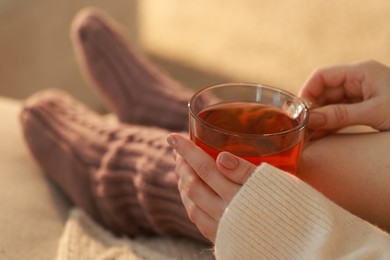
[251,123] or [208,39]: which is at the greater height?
[251,123]

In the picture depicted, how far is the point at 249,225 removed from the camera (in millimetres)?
543

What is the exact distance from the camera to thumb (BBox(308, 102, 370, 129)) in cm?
66

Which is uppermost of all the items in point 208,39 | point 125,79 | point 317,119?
point 317,119

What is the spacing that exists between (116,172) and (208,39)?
1.05 metres

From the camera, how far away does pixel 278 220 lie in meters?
0.54

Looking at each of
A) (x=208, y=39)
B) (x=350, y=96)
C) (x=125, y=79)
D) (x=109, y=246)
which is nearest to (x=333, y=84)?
(x=350, y=96)

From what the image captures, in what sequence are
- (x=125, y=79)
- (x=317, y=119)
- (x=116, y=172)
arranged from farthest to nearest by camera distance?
(x=125, y=79) → (x=116, y=172) → (x=317, y=119)

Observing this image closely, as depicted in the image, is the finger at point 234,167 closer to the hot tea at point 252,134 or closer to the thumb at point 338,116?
the hot tea at point 252,134

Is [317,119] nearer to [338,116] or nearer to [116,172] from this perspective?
[338,116]

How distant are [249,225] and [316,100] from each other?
Answer: 24 centimetres

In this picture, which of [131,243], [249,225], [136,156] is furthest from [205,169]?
[136,156]

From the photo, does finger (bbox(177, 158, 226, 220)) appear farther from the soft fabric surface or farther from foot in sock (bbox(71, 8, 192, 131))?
foot in sock (bbox(71, 8, 192, 131))

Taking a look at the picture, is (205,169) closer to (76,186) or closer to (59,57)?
(76,186)

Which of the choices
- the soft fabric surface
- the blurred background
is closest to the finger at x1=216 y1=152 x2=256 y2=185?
the soft fabric surface
